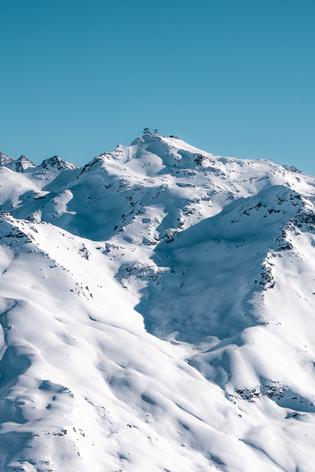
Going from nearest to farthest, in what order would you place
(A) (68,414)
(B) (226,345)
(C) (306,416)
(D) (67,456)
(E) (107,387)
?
(D) (67,456), (A) (68,414), (E) (107,387), (C) (306,416), (B) (226,345)

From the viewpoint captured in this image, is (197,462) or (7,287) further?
(7,287)

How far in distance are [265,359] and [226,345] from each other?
966 cm

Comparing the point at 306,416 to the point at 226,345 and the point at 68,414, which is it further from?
the point at 68,414

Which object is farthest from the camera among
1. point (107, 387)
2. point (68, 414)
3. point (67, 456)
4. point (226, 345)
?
point (226, 345)

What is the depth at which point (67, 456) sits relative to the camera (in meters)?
135

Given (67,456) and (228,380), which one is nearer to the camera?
(67,456)

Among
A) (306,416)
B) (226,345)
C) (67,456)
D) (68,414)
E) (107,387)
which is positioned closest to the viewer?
(67,456)

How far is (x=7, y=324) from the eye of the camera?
180 m

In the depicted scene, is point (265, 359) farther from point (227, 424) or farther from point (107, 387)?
point (107, 387)

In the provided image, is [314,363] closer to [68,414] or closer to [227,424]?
[227,424]

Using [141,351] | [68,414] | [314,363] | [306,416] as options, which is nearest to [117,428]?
[68,414]

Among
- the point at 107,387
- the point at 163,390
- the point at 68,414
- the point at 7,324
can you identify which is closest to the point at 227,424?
the point at 163,390

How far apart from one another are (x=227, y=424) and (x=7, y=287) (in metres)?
61.6

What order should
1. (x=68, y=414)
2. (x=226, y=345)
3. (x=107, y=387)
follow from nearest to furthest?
(x=68, y=414), (x=107, y=387), (x=226, y=345)
